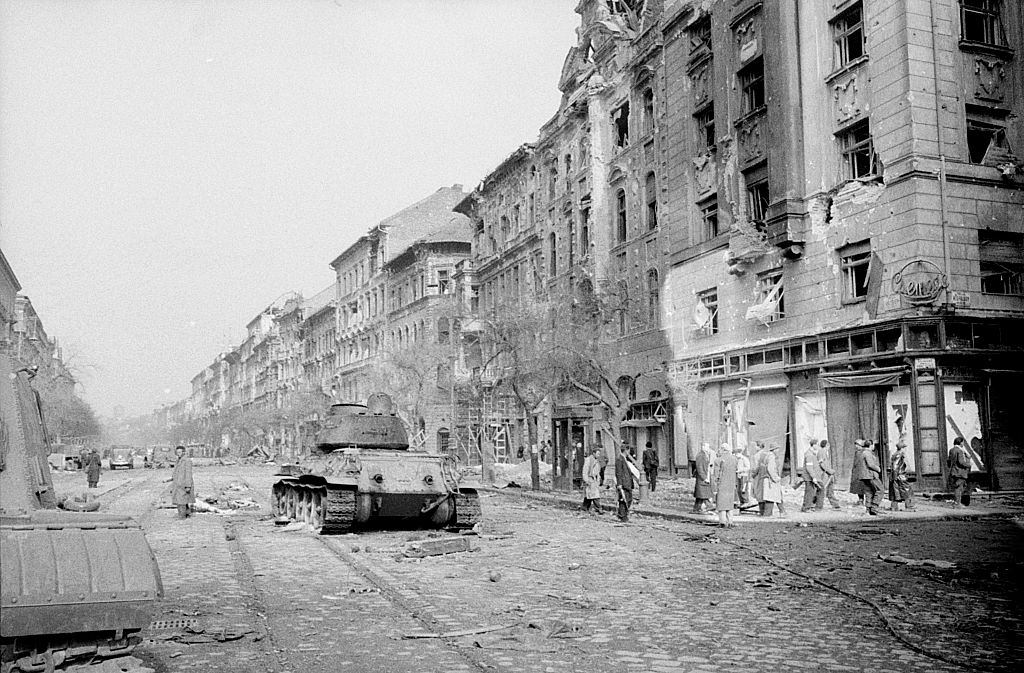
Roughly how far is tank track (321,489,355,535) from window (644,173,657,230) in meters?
20.5

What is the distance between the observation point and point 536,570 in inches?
474

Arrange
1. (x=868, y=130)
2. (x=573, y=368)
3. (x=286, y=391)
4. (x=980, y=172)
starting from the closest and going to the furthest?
(x=980, y=172) < (x=868, y=130) < (x=573, y=368) < (x=286, y=391)

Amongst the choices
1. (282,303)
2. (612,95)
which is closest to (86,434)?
(282,303)

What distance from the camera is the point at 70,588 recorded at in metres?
5.23

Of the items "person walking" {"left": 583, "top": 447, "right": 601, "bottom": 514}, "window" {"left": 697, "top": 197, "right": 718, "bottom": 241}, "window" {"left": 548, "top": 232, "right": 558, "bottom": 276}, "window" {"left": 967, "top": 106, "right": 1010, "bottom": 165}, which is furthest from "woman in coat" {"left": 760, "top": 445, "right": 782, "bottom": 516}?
"window" {"left": 548, "top": 232, "right": 558, "bottom": 276}

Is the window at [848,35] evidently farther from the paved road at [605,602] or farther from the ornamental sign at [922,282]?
the paved road at [605,602]

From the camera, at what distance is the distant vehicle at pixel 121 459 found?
69062mm

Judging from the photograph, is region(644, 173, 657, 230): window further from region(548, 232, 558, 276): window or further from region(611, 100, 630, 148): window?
region(548, 232, 558, 276): window

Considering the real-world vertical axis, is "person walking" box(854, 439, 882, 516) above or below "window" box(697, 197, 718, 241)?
below

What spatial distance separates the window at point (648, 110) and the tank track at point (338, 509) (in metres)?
22.3

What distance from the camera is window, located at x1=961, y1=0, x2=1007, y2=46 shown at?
877 inches

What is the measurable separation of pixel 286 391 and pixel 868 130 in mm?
80454

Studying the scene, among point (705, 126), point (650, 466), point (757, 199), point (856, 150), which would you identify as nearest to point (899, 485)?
point (856, 150)

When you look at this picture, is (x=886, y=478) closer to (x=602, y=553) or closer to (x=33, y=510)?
(x=602, y=553)
